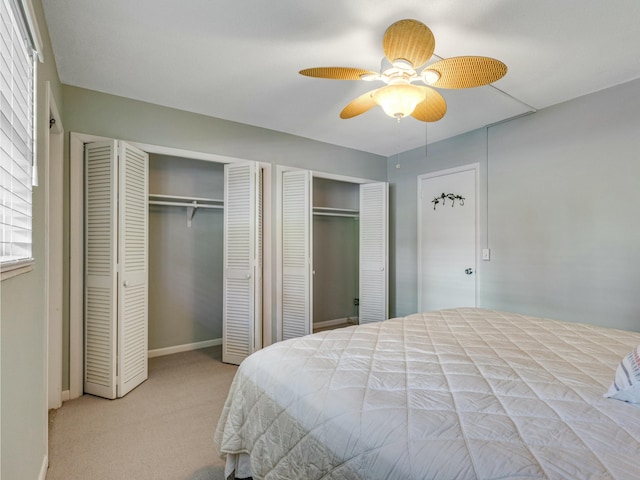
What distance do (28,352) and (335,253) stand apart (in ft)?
12.1

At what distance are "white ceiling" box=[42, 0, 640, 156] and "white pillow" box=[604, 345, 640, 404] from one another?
175 centimetres

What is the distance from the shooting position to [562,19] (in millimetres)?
1803

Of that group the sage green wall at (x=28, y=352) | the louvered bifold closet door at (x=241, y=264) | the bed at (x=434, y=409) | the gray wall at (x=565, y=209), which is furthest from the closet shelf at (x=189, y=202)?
the gray wall at (x=565, y=209)

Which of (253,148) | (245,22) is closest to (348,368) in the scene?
(245,22)

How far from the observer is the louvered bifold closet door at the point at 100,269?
252 cm

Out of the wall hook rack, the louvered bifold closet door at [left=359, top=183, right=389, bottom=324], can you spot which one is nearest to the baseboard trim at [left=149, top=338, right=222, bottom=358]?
the louvered bifold closet door at [left=359, top=183, right=389, bottom=324]

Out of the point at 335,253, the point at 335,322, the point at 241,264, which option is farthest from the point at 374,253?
the point at 241,264

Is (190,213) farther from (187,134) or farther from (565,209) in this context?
(565,209)

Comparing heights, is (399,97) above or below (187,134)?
below

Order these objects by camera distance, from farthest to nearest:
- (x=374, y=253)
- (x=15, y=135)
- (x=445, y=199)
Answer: (x=374, y=253)
(x=445, y=199)
(x=15, y=135)

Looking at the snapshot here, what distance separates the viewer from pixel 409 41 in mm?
1573

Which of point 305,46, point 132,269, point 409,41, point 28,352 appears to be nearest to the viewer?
point 28,352

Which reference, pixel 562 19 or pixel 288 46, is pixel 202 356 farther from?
pixel 562 19

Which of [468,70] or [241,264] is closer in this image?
[468,70]
